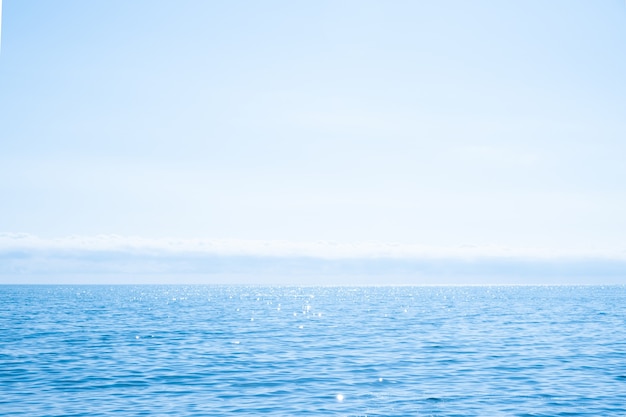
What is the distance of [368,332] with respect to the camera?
47031mm

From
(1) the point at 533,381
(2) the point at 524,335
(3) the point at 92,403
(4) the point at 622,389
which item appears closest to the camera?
(3) the point at 92,403

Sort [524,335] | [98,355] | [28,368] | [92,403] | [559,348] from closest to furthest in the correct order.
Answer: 1. [92,403]
2. [28,368]
3. [98,355]
4. [559,348]
5. [524,335]

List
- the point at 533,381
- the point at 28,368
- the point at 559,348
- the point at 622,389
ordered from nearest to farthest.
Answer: the point at 622,389 → the point at 533,381 → the point at 28,368 → the point at 559,348

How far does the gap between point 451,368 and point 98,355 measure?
19176 mm

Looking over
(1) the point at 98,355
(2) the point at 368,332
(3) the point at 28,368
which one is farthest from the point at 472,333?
(3) the point at 28,368

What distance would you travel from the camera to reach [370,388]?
77.2 feet

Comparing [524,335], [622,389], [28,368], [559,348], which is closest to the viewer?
[622,389]

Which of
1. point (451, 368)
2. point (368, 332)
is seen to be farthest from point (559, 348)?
point (368, 332)

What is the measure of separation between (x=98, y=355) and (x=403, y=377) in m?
17.5

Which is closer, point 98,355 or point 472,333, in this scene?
point 98,355

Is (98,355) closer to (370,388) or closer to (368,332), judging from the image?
(370,388)

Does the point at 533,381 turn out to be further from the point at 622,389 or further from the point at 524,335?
the point at 524,335

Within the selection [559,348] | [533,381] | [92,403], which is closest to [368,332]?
[559,348]

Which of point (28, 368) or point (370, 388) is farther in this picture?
point (28, 368)
